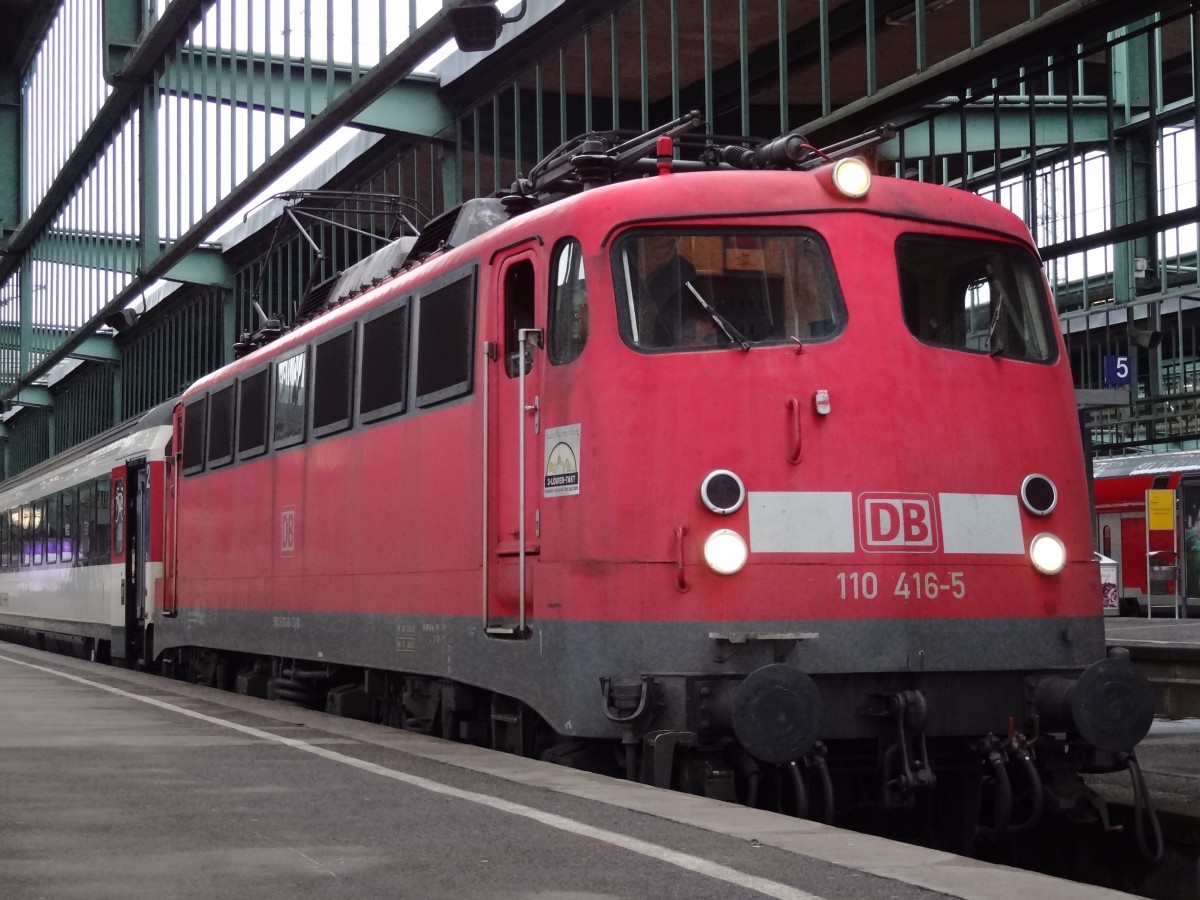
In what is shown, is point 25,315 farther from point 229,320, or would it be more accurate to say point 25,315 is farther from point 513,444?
point 513,444

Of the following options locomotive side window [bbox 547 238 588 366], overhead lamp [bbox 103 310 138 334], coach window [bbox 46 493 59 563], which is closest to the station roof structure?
overhead lamp [bbox 103 310 138 334]

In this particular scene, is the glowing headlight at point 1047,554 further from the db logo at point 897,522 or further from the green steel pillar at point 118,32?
the green steel pillar at point 118,32

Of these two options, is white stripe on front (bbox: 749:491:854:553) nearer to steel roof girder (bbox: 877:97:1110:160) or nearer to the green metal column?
steel roof girder (bbox: 877:97:1110:160)

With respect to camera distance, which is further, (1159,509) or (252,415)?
(1159,509)

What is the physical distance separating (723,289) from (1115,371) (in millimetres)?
22827

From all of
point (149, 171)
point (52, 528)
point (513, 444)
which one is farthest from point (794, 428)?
point (52, 528)

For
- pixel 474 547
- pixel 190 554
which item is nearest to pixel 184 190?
pixel 190 554

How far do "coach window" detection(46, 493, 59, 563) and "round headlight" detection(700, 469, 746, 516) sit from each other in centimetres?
2040

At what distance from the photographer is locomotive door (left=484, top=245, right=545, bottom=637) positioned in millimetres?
8273

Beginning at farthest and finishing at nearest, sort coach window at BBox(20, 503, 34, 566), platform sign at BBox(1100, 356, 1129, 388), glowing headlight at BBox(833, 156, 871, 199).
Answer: coach window at BBox(20, 503, 34, 566)
platform sign at BBox(1100, 356, 1129, 388)
glowing headlight at BBox(833, 156, 871, 199)

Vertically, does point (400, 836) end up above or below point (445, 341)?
below

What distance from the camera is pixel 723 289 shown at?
7996 mm

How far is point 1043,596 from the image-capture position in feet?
26.2

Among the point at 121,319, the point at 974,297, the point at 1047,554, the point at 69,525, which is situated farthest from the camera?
the point at 121,319
